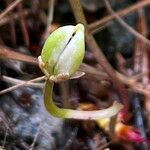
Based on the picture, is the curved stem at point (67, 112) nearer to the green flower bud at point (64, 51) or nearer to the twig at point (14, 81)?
the green flower bud at point (64, 51)

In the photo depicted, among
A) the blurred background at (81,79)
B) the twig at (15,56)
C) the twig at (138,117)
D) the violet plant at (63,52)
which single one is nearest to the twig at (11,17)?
the blurred background at (81,79)

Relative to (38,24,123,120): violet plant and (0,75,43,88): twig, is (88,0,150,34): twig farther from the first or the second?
(38,24,123,120): violet plant

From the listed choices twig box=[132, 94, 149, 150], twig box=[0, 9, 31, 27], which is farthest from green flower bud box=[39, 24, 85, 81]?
twig box=[0, 9, 31, 27]

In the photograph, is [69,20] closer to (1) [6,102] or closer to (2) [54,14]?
(2) [54,14]

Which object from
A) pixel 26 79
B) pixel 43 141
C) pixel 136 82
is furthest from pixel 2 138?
pixel 136 82

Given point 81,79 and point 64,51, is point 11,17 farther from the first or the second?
point 64,51

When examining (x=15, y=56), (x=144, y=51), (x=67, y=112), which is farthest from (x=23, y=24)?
(x=67, y=112)
